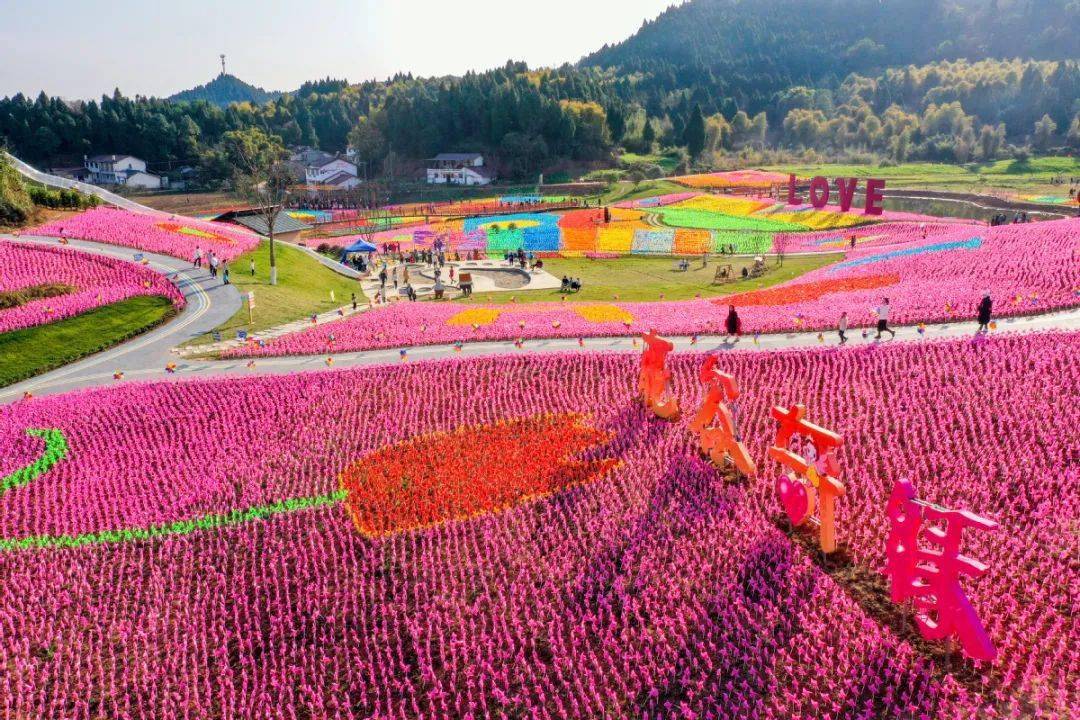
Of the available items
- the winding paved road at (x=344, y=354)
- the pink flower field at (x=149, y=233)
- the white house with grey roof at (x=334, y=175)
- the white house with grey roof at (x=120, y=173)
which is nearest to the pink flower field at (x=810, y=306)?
the winding paved road at (x=344, y=354)

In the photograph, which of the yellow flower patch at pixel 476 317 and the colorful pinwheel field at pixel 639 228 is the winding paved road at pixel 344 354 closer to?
the yellow flower patch at pixel 476 317

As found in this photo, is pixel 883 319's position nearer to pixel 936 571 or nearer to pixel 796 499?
pixel 796 499

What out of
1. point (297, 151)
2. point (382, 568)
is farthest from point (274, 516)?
point (297, 151)

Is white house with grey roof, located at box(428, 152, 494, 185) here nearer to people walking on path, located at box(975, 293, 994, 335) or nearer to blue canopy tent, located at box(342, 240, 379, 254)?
blue canopy tent, located at box(342, 240, 379, 254)

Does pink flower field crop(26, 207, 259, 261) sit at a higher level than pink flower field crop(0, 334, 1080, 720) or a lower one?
higher

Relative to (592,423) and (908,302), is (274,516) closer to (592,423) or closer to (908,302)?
(592,423)

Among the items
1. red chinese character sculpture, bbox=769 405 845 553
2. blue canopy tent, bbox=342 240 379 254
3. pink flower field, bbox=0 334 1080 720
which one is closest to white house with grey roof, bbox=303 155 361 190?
blue canopy tent, bbox=342 240 379 254
